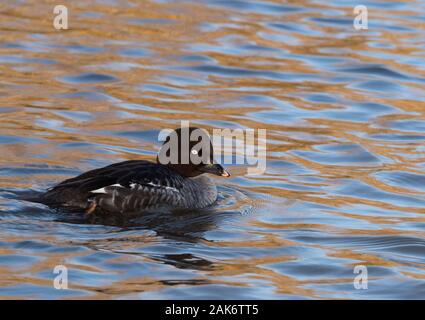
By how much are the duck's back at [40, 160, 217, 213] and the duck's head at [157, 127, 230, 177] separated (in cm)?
28

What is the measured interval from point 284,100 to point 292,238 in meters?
5.27

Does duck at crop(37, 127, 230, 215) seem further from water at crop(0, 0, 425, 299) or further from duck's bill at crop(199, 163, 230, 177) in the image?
water at crop(0, 0, 425, 299)

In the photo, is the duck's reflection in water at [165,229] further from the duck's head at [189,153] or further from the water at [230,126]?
the duck's head at [189,153]

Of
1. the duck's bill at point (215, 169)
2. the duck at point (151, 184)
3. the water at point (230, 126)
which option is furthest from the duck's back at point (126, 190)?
the duck's bill at point (215, 169)

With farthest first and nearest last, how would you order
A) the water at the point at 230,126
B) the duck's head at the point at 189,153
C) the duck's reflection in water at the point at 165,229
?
1. the duck's head at the point at 189,153
2. the duck's reflection in water at the point at 165,229
3. the water at the point at 230,126

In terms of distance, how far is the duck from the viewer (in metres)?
10.6

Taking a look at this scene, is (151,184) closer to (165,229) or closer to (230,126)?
(165,229)

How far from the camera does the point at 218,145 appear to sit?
44.2ft

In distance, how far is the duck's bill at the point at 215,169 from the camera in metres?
11.5

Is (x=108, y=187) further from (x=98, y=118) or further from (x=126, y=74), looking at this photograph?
(x=126, y=74)

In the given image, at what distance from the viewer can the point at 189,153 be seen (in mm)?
11492

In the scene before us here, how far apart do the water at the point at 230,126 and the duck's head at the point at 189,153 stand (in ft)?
1.39

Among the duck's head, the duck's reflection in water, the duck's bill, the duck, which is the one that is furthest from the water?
the duck's head

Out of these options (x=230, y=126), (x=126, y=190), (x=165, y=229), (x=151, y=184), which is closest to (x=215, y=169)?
(x=151, y=184)
